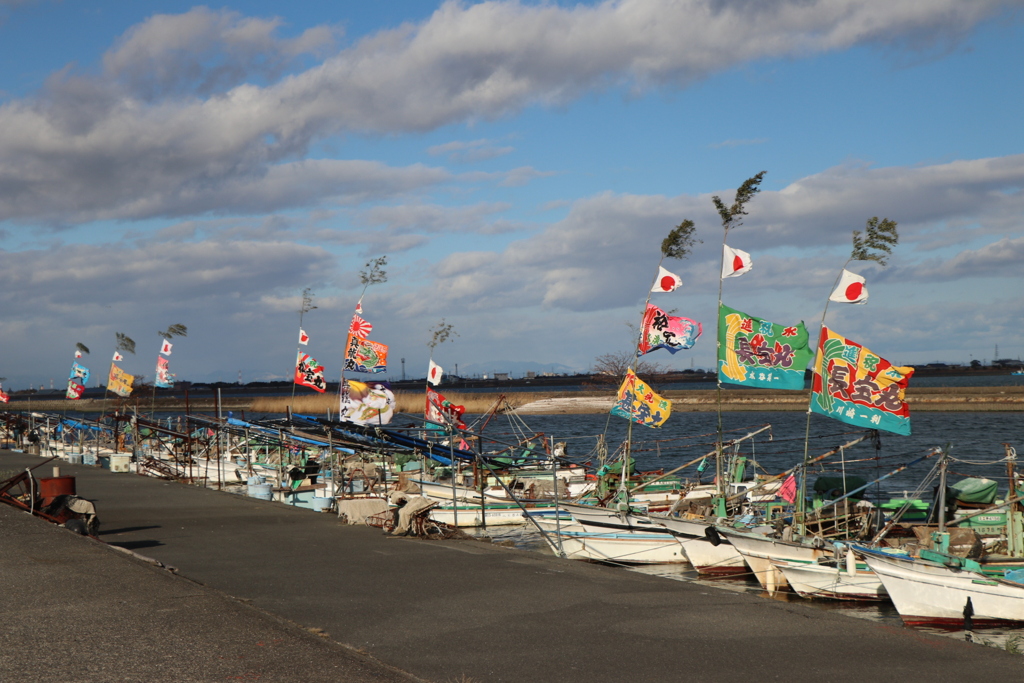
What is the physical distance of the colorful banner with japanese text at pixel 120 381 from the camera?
40.8 metres

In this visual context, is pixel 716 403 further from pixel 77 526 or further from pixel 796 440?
pixel 77 526

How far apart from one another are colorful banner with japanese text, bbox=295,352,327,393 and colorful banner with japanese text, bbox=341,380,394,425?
707 cm

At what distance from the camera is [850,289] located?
17406 millimetres

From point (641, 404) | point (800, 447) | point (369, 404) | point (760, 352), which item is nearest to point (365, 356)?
point (369, 404)

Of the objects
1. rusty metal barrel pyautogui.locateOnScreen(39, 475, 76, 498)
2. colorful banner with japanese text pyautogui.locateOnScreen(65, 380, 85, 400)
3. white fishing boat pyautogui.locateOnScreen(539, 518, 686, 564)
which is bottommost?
white fishing boat pyautogui.locateOnScreen(539, 518, 686, 564)

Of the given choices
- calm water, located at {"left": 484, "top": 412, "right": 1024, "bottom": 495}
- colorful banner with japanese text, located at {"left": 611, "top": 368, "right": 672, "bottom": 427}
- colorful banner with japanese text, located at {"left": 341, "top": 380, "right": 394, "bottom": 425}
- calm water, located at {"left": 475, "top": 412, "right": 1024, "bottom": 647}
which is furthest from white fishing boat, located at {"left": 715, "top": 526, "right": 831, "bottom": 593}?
colorful banner with japanese text, located at {"left": 341, "top": 380, "right": 394, "bottom": 425}

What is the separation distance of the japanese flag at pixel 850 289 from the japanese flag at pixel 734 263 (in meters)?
2.42

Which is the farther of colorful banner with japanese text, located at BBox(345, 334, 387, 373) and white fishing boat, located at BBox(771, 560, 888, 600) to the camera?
colorful banner with japanese text, located at BBox(345, 334, 387, 373)

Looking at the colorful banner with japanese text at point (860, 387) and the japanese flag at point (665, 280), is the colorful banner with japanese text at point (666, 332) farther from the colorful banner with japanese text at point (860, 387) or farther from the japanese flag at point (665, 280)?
the colorful banner with japanese text at point (860, 387)

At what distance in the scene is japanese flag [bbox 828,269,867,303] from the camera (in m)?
17.3

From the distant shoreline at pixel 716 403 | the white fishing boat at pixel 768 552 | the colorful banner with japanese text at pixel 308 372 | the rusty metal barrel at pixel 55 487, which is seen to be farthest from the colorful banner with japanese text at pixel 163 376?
the distant shoreline at pixel 716 403

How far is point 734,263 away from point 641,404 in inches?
195

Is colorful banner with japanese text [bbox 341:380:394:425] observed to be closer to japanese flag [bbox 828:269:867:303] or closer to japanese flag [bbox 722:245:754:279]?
japanese flag [bbox 722:245:754:279]

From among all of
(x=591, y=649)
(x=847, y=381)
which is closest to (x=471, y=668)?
(x=591, y=649)
